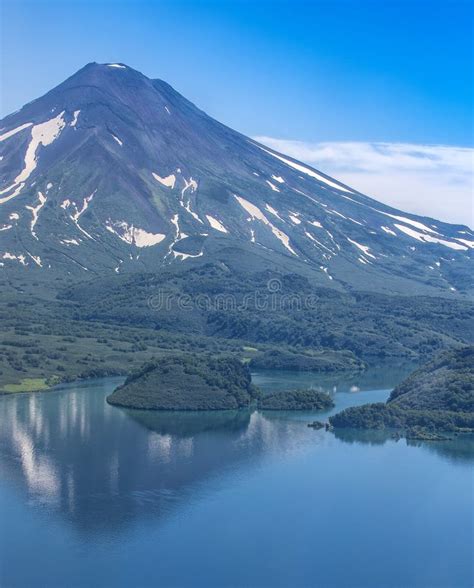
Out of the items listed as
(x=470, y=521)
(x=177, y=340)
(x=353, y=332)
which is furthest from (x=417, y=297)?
(x=470, y=521)

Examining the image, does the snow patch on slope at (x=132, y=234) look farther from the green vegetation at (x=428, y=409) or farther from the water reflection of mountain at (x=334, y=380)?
the green vegetation at (x=428, y=409)

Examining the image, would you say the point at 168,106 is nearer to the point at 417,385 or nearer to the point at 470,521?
the point at 417,385

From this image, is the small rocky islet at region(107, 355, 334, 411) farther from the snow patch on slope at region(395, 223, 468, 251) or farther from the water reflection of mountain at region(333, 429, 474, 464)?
the snow patch on slope at region(395, 223, 468, 251)

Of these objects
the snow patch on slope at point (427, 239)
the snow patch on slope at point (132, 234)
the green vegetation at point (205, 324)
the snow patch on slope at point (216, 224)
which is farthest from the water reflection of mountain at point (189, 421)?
the snow patch on slope at point (427, 239)

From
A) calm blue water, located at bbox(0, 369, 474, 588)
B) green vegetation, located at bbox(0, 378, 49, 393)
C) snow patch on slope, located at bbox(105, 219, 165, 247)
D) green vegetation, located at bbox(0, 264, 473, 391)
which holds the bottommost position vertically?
calm blue water, located at bbox(0, 369, 474, 588)

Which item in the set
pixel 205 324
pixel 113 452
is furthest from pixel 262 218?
pixel 113 452

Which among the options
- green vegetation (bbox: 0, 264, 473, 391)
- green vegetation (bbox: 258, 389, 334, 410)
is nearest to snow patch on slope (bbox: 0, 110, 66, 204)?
green vegetation (bbox: 0, 264, 473, 391)

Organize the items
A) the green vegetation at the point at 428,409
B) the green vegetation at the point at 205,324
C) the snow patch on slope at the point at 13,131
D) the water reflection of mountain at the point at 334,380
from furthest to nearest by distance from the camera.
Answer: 1. the snow patch on slope at the point at 13,131
2. the green vegetation at the point at 205,324
3. the water reflection of mountain at the point at 334,380
4. the green vegetation at the point at 428,409
